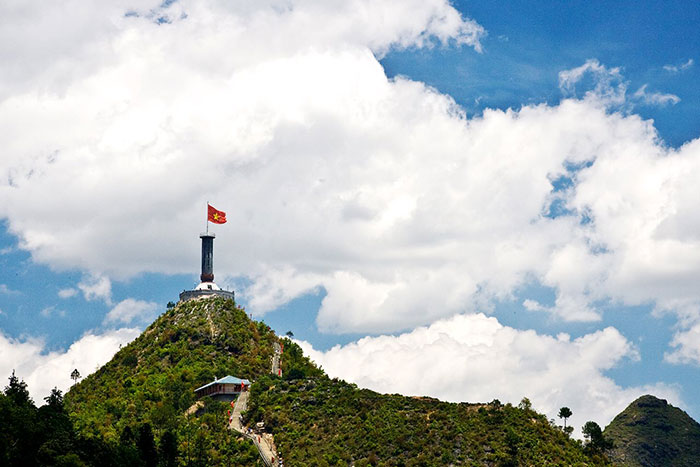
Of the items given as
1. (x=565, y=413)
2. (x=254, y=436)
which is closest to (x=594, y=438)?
(x=565, y=413)

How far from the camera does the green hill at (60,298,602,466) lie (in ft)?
371

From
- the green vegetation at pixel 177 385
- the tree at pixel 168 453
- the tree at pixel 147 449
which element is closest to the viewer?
the tree at pixel 147 449

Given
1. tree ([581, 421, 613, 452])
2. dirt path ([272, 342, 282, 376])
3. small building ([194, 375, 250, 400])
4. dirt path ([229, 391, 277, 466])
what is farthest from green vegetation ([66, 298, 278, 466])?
tree ([581, 421, 613, 452])

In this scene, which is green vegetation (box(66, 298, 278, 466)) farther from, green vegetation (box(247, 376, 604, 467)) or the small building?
green vegetation (box(247, 376, 604, 467))

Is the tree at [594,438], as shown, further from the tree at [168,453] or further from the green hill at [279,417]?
the tree at [168,453]

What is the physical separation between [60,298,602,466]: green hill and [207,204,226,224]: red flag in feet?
64.4

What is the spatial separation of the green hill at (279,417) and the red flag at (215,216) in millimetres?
19622

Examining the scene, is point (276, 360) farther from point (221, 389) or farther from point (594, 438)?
point (594, 438)

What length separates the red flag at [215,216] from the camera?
165 metres

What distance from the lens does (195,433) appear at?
119 metres

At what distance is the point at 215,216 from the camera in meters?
166

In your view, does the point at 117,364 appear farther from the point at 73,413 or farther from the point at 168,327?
the point at 73,413

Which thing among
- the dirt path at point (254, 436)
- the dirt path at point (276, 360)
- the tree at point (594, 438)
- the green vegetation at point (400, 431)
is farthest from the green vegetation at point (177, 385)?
the tree at point (594, 438)

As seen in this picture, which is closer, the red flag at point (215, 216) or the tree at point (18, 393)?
the tree at point (18, 393)
